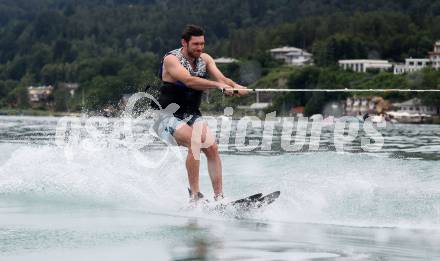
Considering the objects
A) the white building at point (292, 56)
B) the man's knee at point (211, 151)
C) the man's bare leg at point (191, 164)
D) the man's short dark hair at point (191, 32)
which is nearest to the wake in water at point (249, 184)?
the man's bare leg at point (191, 164)

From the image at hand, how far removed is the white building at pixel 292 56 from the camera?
155 m

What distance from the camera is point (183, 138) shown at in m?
9.62

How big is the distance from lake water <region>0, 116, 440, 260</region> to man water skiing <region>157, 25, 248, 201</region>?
0.41 m

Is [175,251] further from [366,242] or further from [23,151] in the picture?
[23,151]

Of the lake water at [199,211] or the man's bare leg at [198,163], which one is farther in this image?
the man's bare leg at [198,163]

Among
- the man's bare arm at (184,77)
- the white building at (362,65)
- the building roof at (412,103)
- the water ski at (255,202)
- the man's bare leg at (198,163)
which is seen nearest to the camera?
the water ski at (255,202)

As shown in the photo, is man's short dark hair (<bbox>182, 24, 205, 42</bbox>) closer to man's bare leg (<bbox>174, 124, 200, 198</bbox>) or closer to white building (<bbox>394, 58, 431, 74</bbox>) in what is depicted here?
man's bare leg (<bbox>174, 124, 200, 198</bbox>)

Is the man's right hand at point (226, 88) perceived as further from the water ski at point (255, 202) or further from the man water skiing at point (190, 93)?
the water ski at point (255, 202)

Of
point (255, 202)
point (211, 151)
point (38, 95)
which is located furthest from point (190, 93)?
point (38, 95)

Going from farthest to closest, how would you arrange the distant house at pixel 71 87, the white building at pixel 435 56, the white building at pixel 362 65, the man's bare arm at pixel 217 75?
the distant house at pixel 71 87, the white building at pixel 362 65, the white building at pixel 435 56, the man's bare arm at pixel 217 75

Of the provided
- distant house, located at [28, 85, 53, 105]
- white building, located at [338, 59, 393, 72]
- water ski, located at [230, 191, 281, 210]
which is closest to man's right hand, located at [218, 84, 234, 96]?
water ski, located at [230, 191, 281, 210]

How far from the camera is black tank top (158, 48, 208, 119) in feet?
31.5

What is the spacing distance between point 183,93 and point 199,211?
3.92 feet

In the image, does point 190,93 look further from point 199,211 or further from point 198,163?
point 199,211
